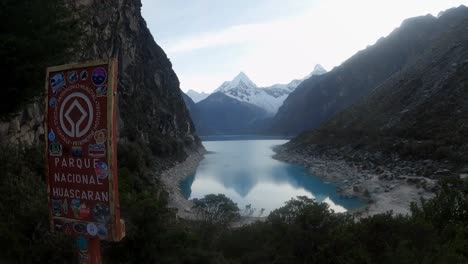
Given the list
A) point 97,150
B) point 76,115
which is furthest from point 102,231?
point 76,115

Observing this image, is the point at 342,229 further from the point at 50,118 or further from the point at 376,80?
the point at 376,80

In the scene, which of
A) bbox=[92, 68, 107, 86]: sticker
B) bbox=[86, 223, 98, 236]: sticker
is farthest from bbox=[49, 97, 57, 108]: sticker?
bbox=[86, 223, 98, 236]: sticker

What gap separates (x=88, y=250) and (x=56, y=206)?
1.58ft

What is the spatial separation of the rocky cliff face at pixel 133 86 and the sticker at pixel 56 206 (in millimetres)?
6707

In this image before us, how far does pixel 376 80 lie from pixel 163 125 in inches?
2897

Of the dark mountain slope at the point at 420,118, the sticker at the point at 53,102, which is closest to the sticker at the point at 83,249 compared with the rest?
the sticker at the point at 53,102

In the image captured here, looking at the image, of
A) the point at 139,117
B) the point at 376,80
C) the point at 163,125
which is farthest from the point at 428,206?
the point at 376,80

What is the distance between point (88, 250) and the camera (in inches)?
126

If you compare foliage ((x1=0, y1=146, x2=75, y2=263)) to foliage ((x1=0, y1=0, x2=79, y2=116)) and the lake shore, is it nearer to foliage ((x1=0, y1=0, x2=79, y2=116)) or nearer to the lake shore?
foliage ((x1=0, y1=0, x2=79, y2=116))

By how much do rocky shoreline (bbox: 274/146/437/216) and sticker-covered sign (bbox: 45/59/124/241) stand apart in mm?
15020

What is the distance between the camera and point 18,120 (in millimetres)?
10023

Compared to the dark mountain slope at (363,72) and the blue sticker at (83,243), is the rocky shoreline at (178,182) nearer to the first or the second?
the blue sticker at (83,243)

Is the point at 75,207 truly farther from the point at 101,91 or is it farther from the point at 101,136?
the point at 101,91

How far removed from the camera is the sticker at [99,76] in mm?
2987
